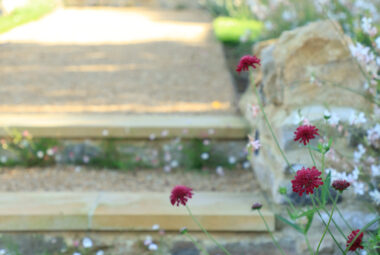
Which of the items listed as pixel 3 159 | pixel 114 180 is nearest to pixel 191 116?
pixel 114 180

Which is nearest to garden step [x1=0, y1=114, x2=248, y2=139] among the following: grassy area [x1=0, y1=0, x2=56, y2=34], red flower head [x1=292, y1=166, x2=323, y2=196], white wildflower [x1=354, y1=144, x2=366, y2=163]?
white wildflower [x1=354, y1=144, x2=366, y2=163]

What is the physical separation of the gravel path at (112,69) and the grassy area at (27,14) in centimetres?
11

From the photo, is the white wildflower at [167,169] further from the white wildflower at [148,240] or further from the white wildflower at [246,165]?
the white wildflower at [148,240]

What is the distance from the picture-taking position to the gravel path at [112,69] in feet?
12.4

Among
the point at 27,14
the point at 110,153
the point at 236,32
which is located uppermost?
the point at 27,14

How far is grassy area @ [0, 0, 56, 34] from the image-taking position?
632 centimetres

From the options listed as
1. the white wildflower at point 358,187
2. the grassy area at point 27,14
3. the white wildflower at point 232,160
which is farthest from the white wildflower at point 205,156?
the grassy area at point 27,14

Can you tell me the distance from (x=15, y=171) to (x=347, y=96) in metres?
1.89

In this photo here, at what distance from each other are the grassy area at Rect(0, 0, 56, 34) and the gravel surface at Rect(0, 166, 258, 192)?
3.47m

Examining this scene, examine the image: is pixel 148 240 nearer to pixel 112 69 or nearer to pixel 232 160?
pixel 232 160

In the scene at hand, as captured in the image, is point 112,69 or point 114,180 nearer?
point 114,180

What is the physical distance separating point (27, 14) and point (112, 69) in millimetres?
3443

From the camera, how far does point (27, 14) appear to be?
752 cm

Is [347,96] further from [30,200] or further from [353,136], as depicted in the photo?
[30,200]
